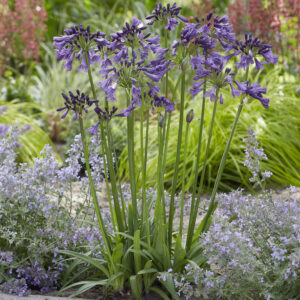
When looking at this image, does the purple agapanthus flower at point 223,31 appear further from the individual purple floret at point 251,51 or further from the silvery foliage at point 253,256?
the silvery foliage at point 253,256

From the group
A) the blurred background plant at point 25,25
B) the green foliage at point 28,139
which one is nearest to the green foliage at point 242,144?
the green foliage at point 28,139

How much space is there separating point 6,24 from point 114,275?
5.59m

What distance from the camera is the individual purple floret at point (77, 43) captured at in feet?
5.68

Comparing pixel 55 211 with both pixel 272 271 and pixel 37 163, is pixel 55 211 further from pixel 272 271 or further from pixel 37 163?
pixel 272 271

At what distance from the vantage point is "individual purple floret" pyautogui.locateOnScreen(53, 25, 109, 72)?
1.73 m

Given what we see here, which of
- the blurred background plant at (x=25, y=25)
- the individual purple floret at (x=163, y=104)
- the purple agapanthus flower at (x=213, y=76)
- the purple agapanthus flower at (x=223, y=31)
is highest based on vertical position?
the blurred background plant at (x=25, y=25)

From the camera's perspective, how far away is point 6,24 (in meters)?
6.53

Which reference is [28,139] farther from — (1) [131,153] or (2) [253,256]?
(2) [253,256]

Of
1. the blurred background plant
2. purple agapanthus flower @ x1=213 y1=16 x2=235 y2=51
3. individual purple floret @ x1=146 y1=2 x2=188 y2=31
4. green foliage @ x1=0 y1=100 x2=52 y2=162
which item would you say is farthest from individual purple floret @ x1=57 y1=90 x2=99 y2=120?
the blurred background plant

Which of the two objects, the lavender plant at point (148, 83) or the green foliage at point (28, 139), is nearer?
the lavender plant at point (148, 83)

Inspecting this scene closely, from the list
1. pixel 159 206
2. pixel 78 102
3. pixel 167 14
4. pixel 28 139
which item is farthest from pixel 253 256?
pixel 28 139

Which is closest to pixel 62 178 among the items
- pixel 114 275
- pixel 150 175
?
pixel 114 275

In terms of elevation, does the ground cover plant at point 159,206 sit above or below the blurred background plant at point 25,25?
below

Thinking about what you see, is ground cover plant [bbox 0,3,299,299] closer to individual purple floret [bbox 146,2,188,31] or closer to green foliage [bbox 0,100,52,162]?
individual purple floret [bbox 146,2,188,31]
